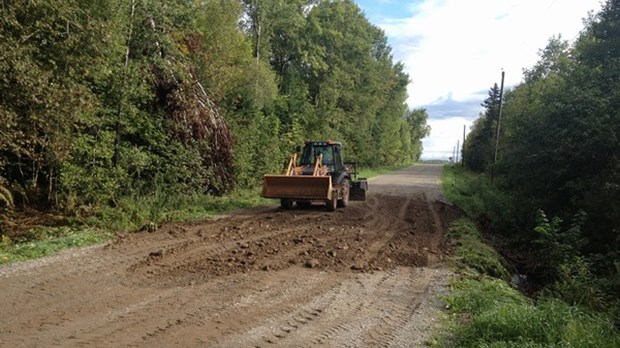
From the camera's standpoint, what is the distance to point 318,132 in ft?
108

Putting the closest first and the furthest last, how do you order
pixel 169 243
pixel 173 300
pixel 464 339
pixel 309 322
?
pixel 464 339, pixel 309 322, pixel 173 300, pixel 169 243

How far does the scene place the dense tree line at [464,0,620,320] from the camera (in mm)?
9352

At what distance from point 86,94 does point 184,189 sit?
4689 mm

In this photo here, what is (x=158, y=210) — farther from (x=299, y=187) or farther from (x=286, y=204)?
(x=286, y=204)

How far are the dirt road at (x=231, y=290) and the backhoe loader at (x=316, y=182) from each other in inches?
106

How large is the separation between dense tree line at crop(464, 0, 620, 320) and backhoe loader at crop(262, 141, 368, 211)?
5.21 m

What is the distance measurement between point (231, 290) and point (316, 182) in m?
7.30

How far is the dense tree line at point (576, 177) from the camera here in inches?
368

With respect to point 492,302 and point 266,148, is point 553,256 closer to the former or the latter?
point 492,302

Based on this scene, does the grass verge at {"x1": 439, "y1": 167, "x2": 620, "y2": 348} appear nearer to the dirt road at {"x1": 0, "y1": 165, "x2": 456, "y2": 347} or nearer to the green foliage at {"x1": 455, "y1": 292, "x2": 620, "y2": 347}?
the green foliage at {"x1": 455, "y1": 292, "x2": 620, "y2": 347}

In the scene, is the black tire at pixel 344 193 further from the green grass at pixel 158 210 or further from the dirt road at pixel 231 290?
the dirt road at pixel 231 290

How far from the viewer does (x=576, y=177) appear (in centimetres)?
1388

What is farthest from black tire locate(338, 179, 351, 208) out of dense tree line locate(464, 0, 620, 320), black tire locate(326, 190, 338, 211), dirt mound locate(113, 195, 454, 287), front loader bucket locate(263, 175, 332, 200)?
dense tree line locate(464, 0, 620, 320)

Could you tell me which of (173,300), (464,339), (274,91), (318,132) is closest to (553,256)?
(464,339)
